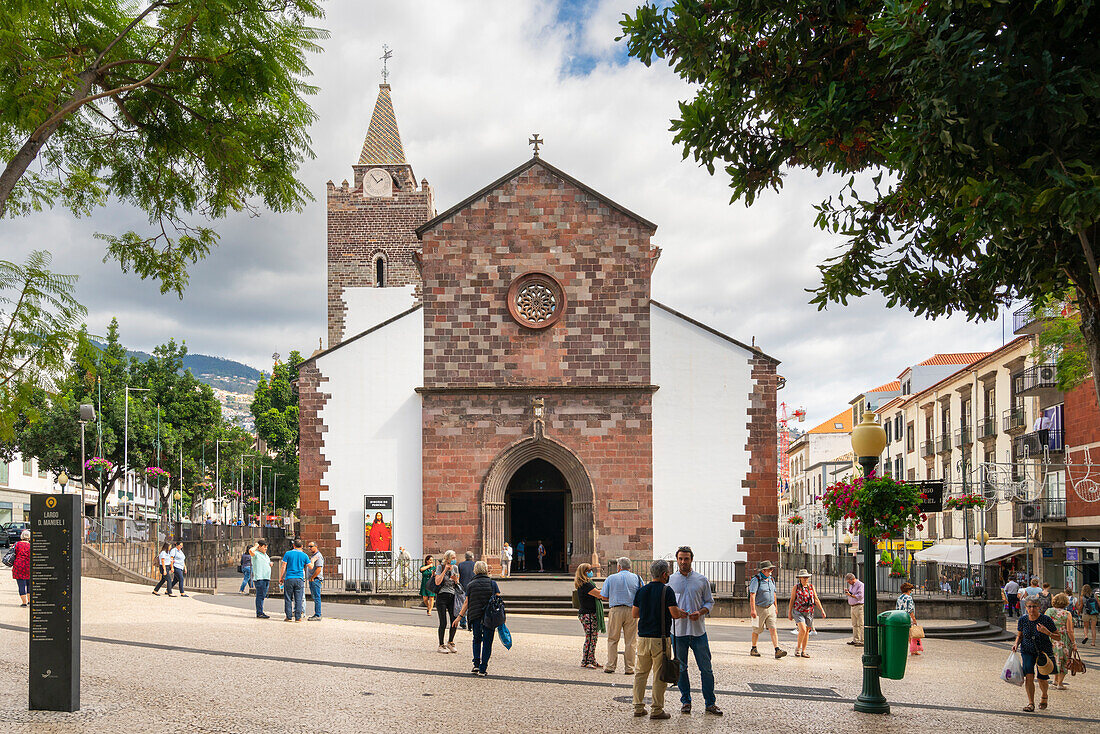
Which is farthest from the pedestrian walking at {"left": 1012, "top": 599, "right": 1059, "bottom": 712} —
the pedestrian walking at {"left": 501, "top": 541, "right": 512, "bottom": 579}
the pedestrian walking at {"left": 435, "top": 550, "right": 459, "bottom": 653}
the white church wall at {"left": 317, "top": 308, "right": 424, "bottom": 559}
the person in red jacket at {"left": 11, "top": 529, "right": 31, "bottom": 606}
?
the white church wall at {"left": 317, "top": 308, "right": 424, "bottom": 559}

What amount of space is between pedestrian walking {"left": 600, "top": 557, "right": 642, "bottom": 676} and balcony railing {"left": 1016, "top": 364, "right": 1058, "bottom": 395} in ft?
81.8

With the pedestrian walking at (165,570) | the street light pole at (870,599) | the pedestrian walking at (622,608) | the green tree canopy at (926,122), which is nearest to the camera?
the green tree canopy at (926,122)

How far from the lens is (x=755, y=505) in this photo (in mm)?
28859

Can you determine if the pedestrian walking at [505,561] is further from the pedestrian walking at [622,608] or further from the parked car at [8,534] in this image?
the parked car at [8,534]

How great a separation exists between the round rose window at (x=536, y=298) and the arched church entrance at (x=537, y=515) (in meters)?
4.57

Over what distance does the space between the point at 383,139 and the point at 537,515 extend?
20.5m

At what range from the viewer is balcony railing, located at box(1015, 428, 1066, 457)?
35.0 m

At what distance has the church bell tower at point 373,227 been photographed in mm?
43562

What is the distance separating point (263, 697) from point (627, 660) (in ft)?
15.4

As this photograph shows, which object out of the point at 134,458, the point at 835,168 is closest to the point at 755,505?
the point at 835,168

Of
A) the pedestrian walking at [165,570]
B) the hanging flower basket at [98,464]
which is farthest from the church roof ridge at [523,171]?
the hanging flower basket at [98,464]

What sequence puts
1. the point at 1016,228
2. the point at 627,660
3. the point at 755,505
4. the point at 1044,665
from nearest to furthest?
the point at 1016,228, the point at 1044,665, the point at 627,660, the point at 755,505

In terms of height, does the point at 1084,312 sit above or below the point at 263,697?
above

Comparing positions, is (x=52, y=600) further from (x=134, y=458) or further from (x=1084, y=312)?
(x=134, y=458)
